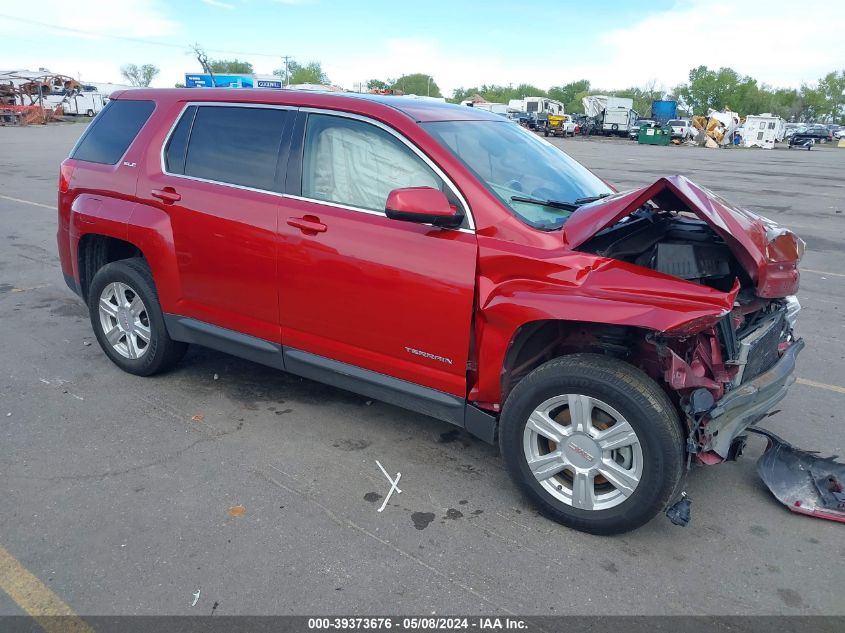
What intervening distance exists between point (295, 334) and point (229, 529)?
1216 mm

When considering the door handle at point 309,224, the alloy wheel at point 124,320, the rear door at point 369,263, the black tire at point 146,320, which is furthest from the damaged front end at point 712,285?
the alloy wheel at point 124,320

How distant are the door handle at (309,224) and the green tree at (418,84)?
5357 inches

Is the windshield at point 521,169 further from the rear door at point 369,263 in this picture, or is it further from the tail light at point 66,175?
the tail light at point 66,175

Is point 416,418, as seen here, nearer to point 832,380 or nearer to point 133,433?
point 133,433

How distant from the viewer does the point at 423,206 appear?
Result: 3166 mm

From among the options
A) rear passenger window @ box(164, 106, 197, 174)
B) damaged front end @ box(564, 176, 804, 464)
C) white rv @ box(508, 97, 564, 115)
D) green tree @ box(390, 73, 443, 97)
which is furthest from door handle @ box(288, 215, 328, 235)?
green tree @ box(390, 73, 443, 97)

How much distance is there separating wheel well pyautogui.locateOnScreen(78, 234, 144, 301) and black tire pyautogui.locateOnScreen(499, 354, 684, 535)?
311 cm

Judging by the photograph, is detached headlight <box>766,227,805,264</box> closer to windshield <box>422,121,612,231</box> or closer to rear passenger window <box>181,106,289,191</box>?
windshield <box>422,121,612,231</box>

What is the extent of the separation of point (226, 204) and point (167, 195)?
536 mm

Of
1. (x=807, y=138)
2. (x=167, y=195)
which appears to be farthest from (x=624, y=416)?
(x=807, y=138)

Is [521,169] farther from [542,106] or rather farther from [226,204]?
[542,106]

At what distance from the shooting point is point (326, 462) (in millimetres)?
3723

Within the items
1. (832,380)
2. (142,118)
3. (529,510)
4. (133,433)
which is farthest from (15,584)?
(832,380)
